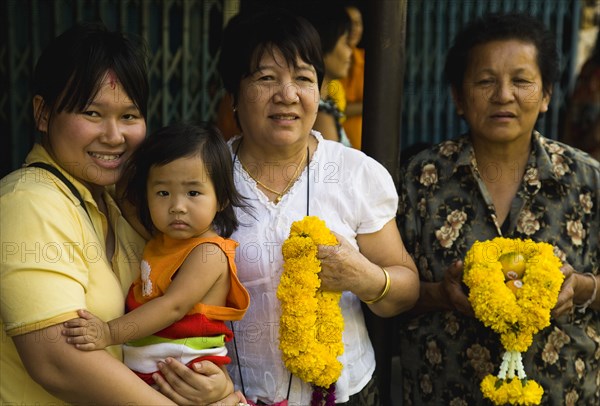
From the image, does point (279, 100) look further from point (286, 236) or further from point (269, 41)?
point (286, 236)

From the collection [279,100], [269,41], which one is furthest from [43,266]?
[269,41]

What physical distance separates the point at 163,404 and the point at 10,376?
52 cm

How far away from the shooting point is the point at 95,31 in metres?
2.57

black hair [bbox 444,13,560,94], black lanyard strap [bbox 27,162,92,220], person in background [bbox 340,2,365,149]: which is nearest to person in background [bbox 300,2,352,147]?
person in background [bbox 340,2,365,149]

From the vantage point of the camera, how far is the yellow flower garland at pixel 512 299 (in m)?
2.86

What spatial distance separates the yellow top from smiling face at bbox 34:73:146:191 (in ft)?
0.17

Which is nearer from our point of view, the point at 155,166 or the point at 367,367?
the point at 155,166

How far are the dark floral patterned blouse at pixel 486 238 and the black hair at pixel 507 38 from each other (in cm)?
33

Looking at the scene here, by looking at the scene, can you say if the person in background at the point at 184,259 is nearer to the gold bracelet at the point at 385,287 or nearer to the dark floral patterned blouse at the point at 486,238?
the gold bracelet at the point at 385,287

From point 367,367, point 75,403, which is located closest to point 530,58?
point 367,367

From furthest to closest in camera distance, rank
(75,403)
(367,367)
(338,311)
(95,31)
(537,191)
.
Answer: (537,191)
(367,367)
(338,311)
(95,31)
(75,403)

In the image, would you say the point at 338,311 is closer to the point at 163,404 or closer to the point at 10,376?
Answer: the point at 163,404

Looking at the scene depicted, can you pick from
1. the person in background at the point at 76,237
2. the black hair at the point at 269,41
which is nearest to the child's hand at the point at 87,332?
the person in background at the point at 76,237

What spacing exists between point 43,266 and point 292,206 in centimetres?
101
